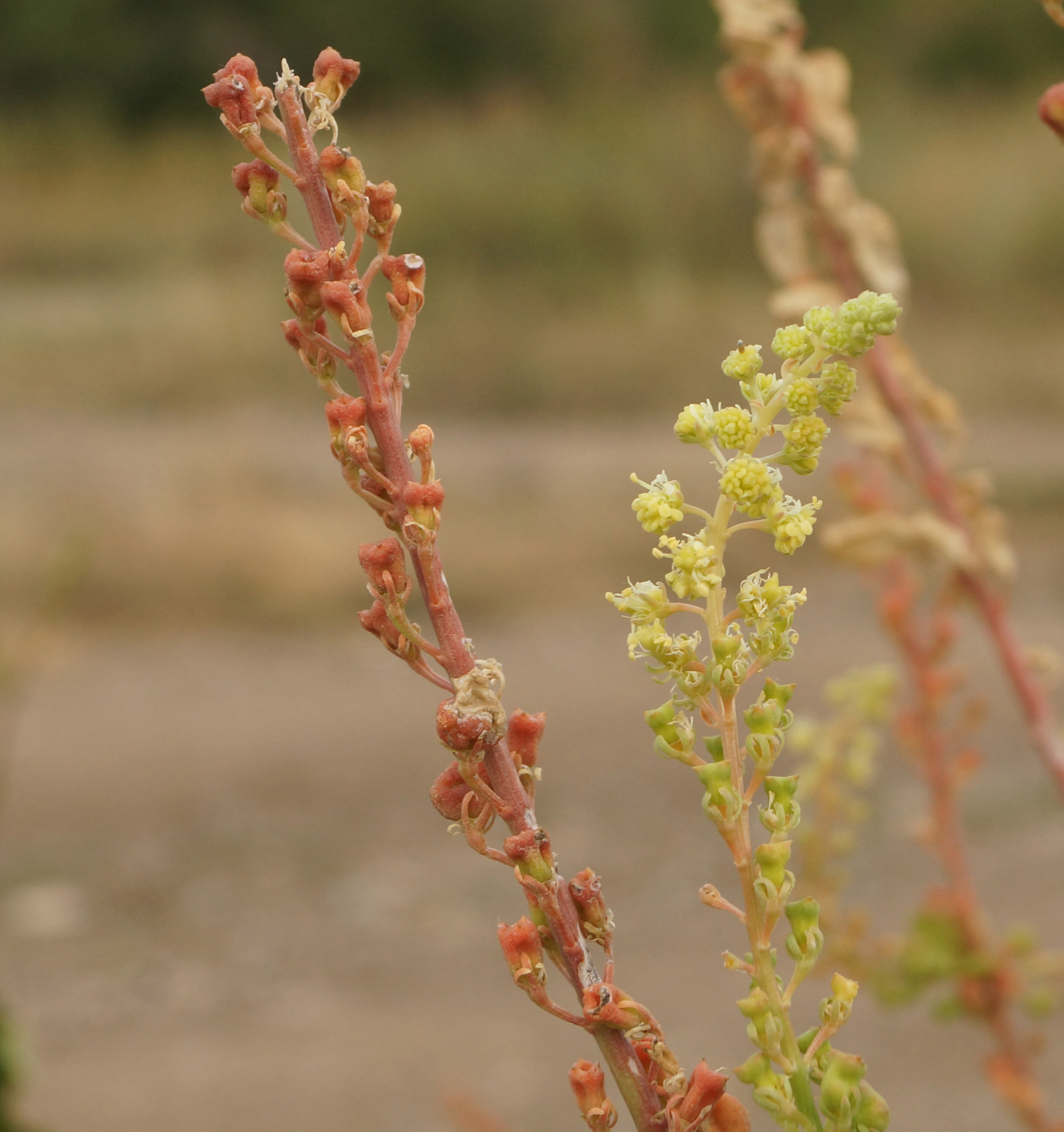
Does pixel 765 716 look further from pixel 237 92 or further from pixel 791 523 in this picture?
pixel 237 92

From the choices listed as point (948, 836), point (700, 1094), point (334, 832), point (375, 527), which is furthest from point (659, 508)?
point (375, 527)

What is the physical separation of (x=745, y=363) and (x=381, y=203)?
0.09 meters

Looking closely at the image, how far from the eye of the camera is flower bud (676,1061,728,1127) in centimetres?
28

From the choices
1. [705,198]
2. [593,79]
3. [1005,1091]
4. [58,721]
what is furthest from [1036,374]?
[1005,1091]

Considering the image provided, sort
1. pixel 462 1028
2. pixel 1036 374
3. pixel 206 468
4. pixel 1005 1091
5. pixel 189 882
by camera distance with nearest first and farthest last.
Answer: pixel 1005 1091, pixel 462 1028, pixel 189 882, pixel 206 468, pixel 1036 374

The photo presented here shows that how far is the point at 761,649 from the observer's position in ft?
0.94

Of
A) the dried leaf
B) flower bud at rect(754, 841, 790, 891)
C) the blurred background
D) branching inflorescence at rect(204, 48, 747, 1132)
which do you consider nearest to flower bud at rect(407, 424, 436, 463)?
branching inflorescence at rect(204, 48, 747, 1132)

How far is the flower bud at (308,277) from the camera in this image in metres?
0.29

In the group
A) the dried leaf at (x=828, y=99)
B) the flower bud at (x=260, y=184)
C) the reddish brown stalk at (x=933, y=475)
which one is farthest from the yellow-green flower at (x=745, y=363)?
the dried leaf at (x=828, y=99)

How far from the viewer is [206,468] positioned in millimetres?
5523

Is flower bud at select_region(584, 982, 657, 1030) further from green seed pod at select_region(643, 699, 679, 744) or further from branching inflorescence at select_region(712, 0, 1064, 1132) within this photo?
branching inflorescence at select_region(712, 0, 1064, 1132)

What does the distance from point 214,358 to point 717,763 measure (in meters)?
6.94

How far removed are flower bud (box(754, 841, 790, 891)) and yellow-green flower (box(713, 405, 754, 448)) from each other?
0.08 meters

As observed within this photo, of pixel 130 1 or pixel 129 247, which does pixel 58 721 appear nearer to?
pixel 129 247
